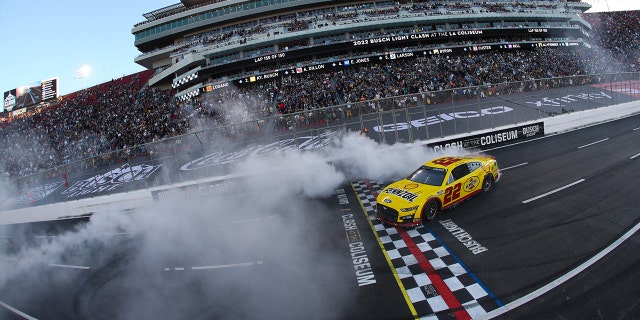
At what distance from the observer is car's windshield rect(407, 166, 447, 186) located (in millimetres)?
8508

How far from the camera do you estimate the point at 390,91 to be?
1068 inches

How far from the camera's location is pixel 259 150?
1234 centimetres

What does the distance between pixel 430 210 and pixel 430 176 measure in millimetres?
1023

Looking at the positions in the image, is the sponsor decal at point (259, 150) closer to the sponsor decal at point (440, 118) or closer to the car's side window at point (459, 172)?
the sponsor decal at point (440, 118)

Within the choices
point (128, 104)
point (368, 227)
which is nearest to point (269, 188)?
point (368, 227)

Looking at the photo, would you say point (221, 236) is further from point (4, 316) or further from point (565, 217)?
point (565, 217)

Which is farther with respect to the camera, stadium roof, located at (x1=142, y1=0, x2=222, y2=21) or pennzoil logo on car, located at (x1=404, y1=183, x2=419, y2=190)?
stadium roof, located at (x1=142, y1=0, x2=222, y2=21)

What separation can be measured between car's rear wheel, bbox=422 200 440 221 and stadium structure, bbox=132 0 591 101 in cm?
2914

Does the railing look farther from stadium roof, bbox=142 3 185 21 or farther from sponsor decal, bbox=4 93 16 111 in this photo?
sponsor decal, bbox=4 93 16 111

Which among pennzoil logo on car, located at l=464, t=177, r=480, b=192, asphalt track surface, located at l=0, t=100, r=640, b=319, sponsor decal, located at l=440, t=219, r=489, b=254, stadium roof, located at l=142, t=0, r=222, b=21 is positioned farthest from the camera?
stadium roof, located at l=142, t=0, r=222, b=21

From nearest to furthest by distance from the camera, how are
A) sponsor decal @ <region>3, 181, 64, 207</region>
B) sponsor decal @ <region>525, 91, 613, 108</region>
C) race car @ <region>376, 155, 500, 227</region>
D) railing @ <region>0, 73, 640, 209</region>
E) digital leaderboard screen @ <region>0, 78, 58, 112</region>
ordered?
1. race car @ <region>376, 155, 500, 227</region>
2. railing @ <region>0, 73, 640, 209</region>
3. sponsor decal @ <region>3, 181, 64, 207</region>
4. sponsor decal @ <region>525, 91, 613, 108</region>
5. digital leaderboard screen @ <region>0, 78, 58, 112</region>

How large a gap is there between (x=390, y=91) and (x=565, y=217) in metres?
20.9

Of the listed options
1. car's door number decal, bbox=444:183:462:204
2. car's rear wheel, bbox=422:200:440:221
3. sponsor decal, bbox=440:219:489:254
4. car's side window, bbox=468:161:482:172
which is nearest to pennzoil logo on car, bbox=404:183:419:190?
car's rear wheel, bbox=422:200:440:221

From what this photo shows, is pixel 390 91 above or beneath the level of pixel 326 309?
above
